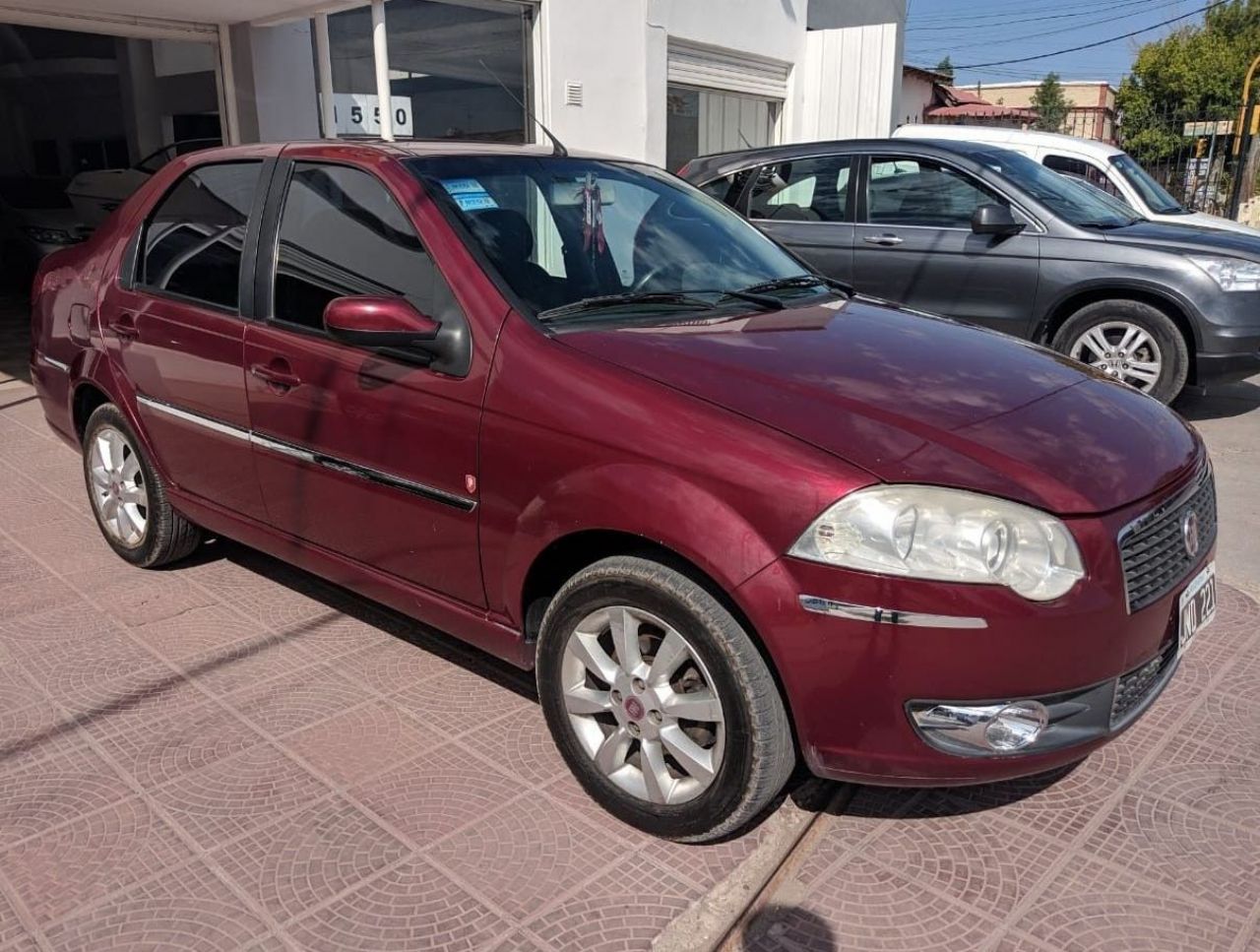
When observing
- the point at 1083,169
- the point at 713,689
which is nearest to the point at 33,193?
the point at 1083,169

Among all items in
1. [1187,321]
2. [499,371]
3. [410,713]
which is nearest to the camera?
[499,371]

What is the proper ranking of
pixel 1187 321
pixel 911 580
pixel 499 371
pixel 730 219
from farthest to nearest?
pixel 1187 321
pixel 730 219
pixel 499 371
pixel 911 580

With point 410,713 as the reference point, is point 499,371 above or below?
above

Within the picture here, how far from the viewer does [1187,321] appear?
663 cm

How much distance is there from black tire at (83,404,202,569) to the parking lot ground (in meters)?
0.54

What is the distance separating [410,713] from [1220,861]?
2.30 metres

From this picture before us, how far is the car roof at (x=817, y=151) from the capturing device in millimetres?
7328

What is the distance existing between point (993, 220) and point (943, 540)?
4969 mm

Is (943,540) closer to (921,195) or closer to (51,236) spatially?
(921,195)

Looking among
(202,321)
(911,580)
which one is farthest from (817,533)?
(202,321)

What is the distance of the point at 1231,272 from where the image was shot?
Result: 21.4ft

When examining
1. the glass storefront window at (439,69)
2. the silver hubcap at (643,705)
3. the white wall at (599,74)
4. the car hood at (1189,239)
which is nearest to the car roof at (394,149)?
the silver hubcap at (643,705)

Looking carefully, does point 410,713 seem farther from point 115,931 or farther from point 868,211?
point 868,211

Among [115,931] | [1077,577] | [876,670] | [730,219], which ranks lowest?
[115,931]
